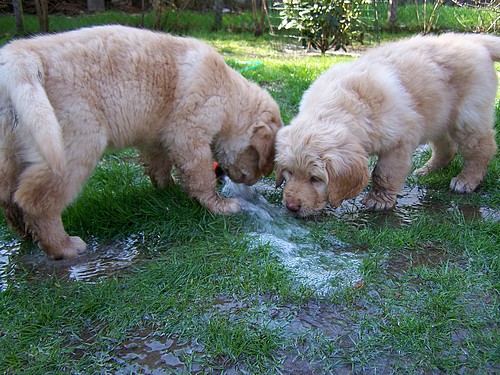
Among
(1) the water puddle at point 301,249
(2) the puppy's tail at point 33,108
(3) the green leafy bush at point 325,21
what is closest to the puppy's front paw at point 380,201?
(1) the water puddle at point 301,249

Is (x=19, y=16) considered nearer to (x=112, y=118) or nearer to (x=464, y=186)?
(x=112, y=118)

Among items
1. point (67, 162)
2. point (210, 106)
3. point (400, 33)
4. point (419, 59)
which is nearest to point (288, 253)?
point (210, 106)

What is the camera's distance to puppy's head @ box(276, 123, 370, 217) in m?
3.25

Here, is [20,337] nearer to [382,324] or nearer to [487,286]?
[382,324]

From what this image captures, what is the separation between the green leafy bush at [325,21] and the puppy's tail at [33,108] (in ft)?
21.6

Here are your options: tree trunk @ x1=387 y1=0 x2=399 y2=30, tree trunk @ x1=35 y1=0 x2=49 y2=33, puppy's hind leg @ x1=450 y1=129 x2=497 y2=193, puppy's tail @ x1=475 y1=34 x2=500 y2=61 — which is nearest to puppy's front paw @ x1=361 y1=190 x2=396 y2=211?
puppy's hind leg @ x1=450 y1=129 x2=497 y2=193

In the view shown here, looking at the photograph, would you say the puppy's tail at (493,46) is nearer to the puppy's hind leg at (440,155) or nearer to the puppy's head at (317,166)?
the puppy's hind leg at (440,155)

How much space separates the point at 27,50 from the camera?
2.91m

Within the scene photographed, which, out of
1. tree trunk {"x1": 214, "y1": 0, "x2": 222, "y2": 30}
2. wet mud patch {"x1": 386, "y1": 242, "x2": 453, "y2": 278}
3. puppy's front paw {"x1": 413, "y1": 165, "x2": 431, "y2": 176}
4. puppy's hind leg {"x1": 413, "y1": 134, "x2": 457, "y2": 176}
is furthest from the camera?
tree trunk {"x1": 214, "y1": 0, "x2": 222, "y2": 30}

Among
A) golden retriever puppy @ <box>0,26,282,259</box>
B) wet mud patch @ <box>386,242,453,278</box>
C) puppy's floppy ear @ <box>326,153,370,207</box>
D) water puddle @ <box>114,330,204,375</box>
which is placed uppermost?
golden retriever puppy @ <box>0,26,282,259</box>

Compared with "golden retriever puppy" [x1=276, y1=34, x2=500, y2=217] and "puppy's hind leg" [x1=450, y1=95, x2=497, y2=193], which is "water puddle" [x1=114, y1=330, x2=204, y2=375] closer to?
"golden retriever puppy" [x1=276, y1=34, x2=500, y2=217]

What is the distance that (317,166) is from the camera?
3248 millimetres

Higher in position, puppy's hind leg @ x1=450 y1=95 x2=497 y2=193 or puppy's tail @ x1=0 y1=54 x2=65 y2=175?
puppy's tail @ x1=0 y1=54 x2=65 y2=175

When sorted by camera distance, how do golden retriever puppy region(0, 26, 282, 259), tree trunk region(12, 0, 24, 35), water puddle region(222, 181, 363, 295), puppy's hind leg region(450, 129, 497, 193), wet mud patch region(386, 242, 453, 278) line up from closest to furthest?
golden retriever puppy region(0, 26, 282, 259) → water puddle region(222, 181, 363, 295) → wet mud patch region(386, 242, 453, 278) → puppy's hind leg region(450, 129, 497, 193) → tree trunk region(12, 0, 24, 35)
